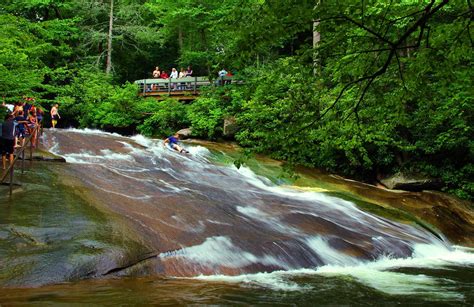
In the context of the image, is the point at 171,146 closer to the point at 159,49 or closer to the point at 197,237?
the point at 197,237

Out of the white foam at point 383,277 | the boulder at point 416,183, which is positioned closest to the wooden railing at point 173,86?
the boulder at point 416,183

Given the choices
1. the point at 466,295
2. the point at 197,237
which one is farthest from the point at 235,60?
the point at 466,295

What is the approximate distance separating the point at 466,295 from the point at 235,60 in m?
4.79

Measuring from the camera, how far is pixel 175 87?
93.4 feet

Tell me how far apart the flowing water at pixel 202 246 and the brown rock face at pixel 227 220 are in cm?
3

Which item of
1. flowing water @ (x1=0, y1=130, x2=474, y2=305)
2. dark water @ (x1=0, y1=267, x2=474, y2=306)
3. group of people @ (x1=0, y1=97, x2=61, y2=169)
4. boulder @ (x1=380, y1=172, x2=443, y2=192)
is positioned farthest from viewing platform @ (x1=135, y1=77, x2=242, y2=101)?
dark water @ (x1=0, y1=267, x2=474, y2=306)

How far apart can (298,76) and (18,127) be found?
10.8 m

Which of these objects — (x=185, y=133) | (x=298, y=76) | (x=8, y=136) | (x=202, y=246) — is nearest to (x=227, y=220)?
(x=202, y=246)

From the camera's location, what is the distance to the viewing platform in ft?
90.8

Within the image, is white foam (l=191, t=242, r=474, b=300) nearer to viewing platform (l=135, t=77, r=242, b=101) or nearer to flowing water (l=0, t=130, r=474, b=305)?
flowing water (l=0, t=130, r=474, b=305)

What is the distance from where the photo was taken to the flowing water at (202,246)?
18.7ft

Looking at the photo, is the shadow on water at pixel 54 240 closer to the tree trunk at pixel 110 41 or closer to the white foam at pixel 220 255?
the white foam at pixel 220 255

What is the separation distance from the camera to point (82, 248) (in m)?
6.33

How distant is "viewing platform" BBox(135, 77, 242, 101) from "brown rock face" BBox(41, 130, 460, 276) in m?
13.7
